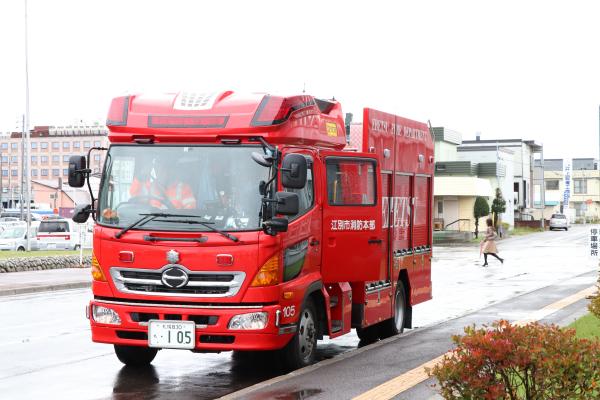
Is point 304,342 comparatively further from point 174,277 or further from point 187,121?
point 187,121

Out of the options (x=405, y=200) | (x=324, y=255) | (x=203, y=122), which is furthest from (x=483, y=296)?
(x=203, y=122)

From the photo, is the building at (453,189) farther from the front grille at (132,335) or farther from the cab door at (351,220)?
the front grille at (132,335)

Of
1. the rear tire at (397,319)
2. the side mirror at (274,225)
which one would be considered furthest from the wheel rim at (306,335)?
the rear tire at (397,319)

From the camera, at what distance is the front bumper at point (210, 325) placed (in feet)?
32.2

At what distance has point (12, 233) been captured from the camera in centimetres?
4650

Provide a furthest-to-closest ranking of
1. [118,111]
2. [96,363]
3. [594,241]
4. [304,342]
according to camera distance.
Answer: [594,241] < [96,363] < [304,342] < [118,111]

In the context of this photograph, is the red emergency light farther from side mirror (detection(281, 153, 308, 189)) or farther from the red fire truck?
side mirror (detection(281, 153, 308, 189))

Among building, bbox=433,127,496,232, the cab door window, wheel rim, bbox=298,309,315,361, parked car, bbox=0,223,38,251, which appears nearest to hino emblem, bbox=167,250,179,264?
wheel rim, bbox=298,309,315,361

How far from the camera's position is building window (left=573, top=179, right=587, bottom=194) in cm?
15612

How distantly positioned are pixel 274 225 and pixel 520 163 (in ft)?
320

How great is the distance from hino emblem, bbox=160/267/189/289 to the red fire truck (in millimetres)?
12

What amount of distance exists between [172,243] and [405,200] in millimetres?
5131

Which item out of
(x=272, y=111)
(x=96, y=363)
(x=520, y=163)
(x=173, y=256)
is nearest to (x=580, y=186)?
(x=520, y=163)

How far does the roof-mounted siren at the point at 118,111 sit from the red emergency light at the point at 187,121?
33 centimetres
